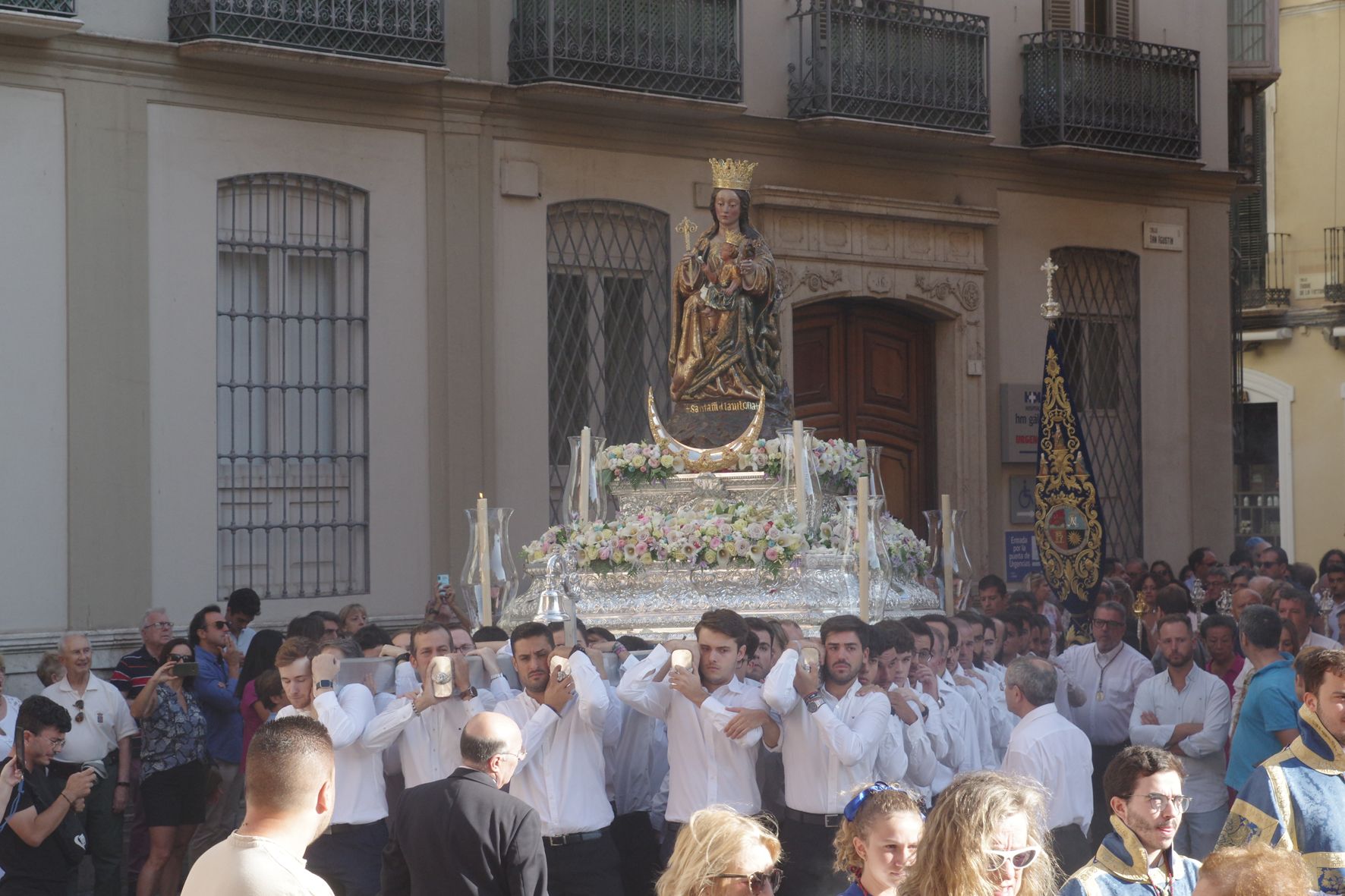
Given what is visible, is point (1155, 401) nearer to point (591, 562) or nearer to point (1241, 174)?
point (1241, 174)

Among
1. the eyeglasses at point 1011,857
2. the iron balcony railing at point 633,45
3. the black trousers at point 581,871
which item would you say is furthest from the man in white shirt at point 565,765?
the iron balcony railing at point 633,45

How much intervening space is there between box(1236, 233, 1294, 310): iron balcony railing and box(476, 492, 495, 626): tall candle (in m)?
16.6

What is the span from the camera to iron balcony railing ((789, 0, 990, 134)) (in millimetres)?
15367

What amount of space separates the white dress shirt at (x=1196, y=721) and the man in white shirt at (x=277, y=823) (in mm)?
5049

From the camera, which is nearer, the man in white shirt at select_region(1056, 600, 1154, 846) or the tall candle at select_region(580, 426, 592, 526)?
the man in white shirt at select_region(1056, 600, 1154, 846)

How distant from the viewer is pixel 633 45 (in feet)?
47.0

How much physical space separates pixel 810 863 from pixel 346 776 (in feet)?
6.07

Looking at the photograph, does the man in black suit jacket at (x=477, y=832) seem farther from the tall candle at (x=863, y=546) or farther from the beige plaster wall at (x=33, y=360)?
the beige plaster wall at (x=33, y=360)

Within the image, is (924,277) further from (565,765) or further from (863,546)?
(565,765)

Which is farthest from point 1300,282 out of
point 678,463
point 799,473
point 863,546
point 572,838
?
point 572,838

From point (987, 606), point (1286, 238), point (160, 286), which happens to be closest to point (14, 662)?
point (160, 286)

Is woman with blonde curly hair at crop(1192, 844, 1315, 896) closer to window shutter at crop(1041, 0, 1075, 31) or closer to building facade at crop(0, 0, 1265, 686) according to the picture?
building facade at crop(0, 0, 1265, 686)

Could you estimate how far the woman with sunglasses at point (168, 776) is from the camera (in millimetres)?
9219

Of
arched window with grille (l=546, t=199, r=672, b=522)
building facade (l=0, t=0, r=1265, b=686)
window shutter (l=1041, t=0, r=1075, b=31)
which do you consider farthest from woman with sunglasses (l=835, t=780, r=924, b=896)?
window shutter (l=1041, t=0, r=1075, b=31)
